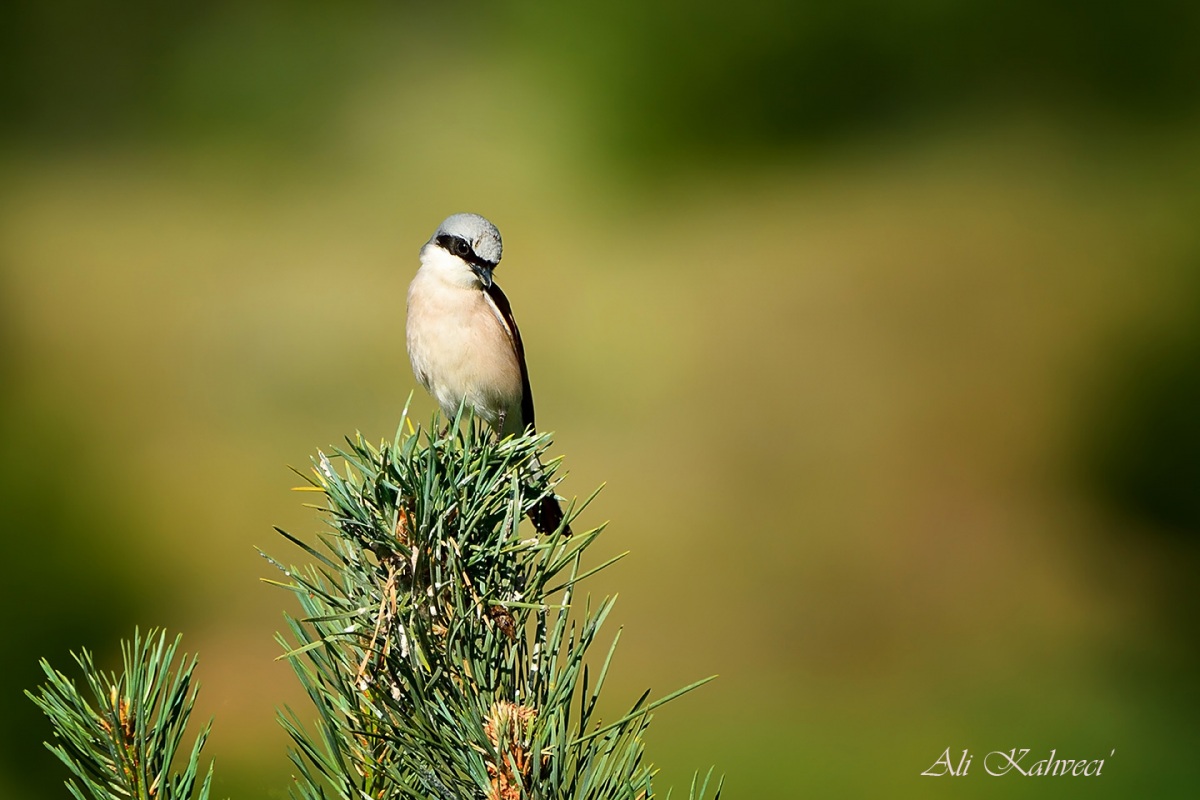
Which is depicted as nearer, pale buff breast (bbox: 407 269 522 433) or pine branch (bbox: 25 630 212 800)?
pine branch (bbox: 25 630 212 800)

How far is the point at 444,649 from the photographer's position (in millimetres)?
478

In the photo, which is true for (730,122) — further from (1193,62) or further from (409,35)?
(1193,62)

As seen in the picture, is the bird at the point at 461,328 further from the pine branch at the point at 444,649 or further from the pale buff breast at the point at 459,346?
the pine branch at the point at 444,649

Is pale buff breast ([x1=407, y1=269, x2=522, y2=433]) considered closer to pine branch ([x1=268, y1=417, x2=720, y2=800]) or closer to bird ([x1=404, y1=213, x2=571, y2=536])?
bird ([x1=404, y1=213, x2=571, y2=536])

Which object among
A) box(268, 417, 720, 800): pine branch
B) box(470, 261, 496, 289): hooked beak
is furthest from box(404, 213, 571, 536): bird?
box(268, 417, 720, 800): pine branch

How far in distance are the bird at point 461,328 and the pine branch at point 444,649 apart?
0.79 m

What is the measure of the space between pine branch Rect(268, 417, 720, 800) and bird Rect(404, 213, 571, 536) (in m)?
0.79

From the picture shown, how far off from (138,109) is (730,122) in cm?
158

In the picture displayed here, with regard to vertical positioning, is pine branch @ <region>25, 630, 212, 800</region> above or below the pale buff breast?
below

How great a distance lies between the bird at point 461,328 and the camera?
1.31 metres

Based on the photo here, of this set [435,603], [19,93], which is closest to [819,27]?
[19,93]

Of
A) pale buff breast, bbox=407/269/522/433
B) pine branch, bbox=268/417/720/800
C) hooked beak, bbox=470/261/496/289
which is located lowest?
pine branch, bbox=268/417/720/800

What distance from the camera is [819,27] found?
2.57 meters

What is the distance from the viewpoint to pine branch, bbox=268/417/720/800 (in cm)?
45
